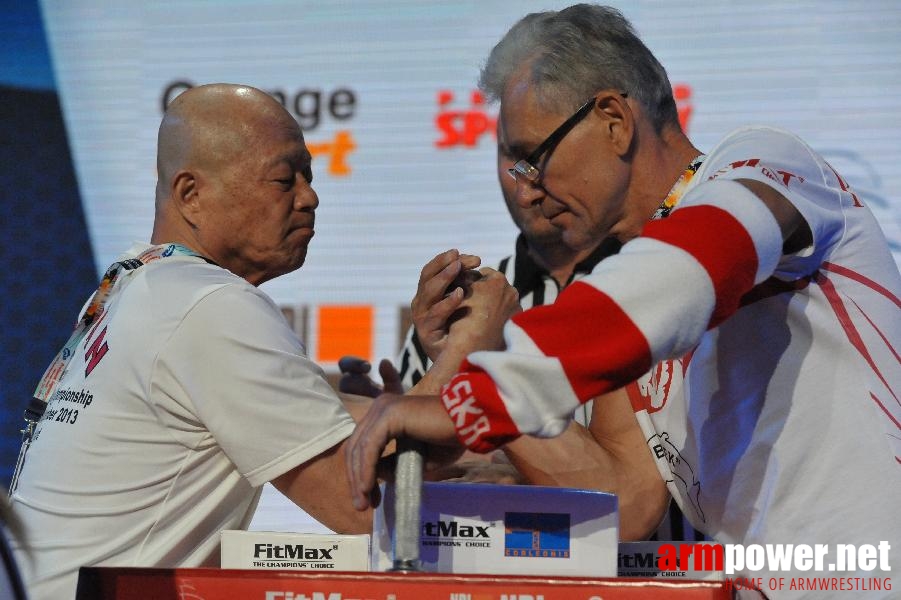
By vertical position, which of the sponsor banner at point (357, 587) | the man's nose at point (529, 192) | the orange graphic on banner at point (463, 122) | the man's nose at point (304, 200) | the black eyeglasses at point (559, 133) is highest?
the orange graphic on banner at point (463, 122)

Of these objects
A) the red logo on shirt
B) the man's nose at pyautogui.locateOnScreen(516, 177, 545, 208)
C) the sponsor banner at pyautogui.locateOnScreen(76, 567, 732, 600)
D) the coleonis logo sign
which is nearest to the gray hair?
the man's nose at pyautogui.locateOnScreen(516, 177, 545, 208)

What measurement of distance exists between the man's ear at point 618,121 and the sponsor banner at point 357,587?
0.94 metres

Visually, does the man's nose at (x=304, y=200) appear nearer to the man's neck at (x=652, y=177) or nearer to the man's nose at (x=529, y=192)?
the man's nose at (x=529, y=192)

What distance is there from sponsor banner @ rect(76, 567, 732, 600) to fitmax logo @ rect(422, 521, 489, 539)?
0.73 ft

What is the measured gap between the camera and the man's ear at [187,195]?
7.46 ft

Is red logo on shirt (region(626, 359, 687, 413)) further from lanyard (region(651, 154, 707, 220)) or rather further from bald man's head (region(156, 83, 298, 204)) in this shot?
bald man's head (region(156, 83, 298, 204))

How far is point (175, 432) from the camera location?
1853 millimetres

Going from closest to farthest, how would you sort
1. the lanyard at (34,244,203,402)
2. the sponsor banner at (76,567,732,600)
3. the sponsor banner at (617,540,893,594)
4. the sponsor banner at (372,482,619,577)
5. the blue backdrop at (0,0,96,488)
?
the sponsor banner at (76,567,732,600), the sponsor banner at (372,482,619,577), the sponsor banner at (617,540,893,594), the lanyard at (34,244,203,402), the blue backdrop at (0,0,96,488)

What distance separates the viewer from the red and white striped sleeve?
123 cm

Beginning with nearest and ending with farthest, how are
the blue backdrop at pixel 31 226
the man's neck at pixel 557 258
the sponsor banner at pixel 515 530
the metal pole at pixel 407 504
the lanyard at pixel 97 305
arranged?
1. the metal pole at pixel 407 504
2. the sponsor banner at pixel 515 530
3. the lanyard at pixel 97 305
4. the man's neck at pixel 557 258
5. the blue backdrop at pixel 31 226

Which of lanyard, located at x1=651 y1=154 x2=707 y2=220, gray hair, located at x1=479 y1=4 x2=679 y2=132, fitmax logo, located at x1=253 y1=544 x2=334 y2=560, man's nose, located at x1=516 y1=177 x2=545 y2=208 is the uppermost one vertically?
gray hair, located at x1=479 y1=4 x2=679 y2=132

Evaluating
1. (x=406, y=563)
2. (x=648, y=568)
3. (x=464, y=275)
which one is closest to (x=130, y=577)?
(x=406, y=563)

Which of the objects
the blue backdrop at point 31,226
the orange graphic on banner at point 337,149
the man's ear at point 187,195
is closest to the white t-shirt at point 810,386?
the man's ear at point 187,195

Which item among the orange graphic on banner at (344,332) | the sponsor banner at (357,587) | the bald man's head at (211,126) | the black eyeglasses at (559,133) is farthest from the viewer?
the orange graphic on banner at (344,332)
